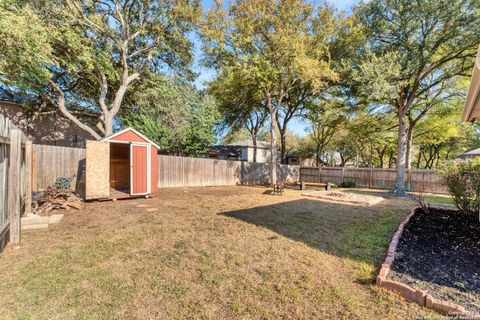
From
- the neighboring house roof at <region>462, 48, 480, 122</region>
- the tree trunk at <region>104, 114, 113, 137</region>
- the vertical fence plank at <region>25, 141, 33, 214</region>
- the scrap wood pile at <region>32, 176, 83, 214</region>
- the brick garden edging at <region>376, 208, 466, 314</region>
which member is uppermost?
the tree trunk at <region>104, 114, 113, 137</region>

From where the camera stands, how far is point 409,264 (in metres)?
2.78

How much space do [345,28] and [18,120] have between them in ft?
65.7

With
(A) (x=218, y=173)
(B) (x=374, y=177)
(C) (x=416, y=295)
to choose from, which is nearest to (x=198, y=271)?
(C) (x=416, y=295)

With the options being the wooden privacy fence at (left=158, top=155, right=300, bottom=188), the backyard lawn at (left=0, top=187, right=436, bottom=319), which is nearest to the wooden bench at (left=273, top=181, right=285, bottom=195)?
the wooden privacy fence at (left=158, top=155, right=300, bottom=188)

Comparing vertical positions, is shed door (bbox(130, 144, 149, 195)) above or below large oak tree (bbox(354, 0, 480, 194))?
below

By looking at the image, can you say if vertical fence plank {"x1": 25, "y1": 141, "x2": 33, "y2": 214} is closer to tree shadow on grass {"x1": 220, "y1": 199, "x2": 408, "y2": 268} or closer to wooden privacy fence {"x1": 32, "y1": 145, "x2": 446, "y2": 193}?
wooden privacy fence {"x1": 32, "y1": 145, "x2": 446, "y2": 193}

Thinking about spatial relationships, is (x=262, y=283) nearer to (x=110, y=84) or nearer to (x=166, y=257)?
(x=166, y=257)

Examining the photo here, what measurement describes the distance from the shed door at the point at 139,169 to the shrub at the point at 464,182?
901cm

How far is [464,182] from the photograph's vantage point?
171 inches

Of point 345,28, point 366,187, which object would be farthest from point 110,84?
point 366,187

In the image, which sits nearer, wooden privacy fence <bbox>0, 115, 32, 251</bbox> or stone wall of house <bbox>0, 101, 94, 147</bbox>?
wooden privacy fence <bbox>0, 115, 32, 251</bbox>

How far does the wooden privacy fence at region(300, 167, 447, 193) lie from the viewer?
12242mm

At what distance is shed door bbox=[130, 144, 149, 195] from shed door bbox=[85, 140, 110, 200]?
0.84m

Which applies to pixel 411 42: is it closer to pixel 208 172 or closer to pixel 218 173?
pixel 218 173
